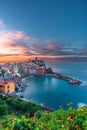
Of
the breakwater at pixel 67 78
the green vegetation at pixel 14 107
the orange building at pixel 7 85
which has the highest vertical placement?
the breakwater at pixel 67 78

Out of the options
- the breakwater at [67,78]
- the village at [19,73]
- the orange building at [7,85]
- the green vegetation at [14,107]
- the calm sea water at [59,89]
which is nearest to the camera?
the calm sea water at [59,89]

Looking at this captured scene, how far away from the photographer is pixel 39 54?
14.0ft

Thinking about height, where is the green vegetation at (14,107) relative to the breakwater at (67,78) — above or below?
below

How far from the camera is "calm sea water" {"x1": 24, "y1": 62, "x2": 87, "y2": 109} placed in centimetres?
397

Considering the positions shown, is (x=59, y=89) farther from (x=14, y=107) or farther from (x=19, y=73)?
(x=14, y=107)

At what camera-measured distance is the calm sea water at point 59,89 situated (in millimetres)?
3975

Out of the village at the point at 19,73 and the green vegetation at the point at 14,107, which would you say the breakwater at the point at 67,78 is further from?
the green vegetation at the point at 14,107

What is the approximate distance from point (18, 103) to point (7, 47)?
987 mm

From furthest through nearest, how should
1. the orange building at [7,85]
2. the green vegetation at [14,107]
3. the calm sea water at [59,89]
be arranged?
1. the orange building at [7,85]
2. the green vegetation at [14,107]
3. the calm sea water at [59,89]

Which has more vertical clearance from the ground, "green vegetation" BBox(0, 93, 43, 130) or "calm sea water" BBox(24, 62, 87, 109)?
"calm sea water" BBox(24, 62, 87, 109)

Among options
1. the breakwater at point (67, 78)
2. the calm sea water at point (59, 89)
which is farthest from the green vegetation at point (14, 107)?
the breakwater at point (67, 78)

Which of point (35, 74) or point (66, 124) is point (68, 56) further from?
point (66, 124)

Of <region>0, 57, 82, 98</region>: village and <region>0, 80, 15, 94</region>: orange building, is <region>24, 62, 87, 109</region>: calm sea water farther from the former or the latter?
<region>0, 80, 15, 94</region>: orange building

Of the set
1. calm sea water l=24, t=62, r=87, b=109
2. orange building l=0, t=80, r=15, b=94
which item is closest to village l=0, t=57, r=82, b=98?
orange building l=0, t=80, r=15, b=94
